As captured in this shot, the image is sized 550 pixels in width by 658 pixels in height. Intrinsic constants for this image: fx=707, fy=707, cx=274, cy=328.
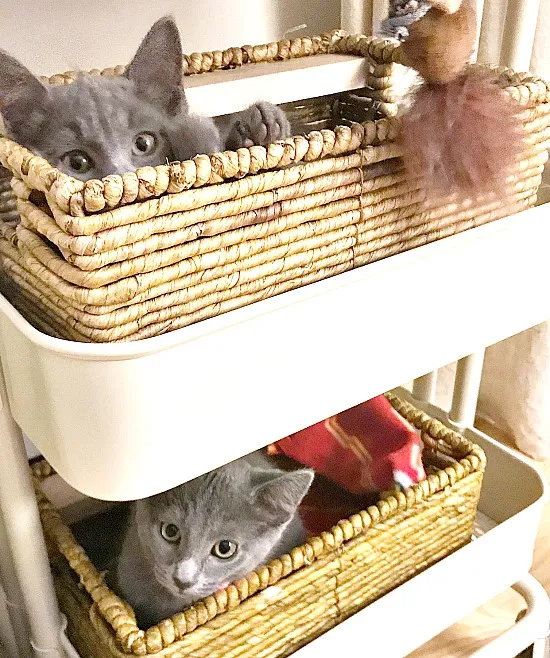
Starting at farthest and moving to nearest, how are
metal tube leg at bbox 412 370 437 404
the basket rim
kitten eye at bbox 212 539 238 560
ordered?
metal tube leg at bbox 412 370 437 404 < kitten eye at bbox 212 539 238 560 < the basket rim

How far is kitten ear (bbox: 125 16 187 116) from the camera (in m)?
0.61

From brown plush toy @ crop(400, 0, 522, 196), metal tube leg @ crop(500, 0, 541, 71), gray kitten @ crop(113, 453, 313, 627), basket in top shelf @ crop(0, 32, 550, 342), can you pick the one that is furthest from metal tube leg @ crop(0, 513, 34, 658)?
metal tube leg @ crop(500, 0, 541, 71)

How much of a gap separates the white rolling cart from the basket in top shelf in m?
0.03

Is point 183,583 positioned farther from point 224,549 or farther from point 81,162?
point 81,162

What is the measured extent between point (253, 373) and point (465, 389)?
2.07 feet

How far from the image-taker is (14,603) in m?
0.86

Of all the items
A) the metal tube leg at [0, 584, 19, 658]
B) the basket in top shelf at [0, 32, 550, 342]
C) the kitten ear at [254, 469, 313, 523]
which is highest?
the basket in top shelf at [0, 32, 550, 342]

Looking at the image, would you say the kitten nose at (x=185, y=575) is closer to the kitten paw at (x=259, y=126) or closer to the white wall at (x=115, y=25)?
the kitten paw at (x=259, y=126)

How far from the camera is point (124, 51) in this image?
954mm

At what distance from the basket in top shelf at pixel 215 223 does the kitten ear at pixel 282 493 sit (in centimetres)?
24

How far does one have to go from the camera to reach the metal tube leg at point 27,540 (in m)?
0.68

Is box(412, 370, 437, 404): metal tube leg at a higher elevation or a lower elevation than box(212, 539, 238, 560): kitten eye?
lower

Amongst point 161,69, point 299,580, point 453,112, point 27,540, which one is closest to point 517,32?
point 453,112

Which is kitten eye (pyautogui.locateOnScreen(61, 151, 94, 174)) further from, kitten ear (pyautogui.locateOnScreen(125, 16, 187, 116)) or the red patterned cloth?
the red patterned cloth
